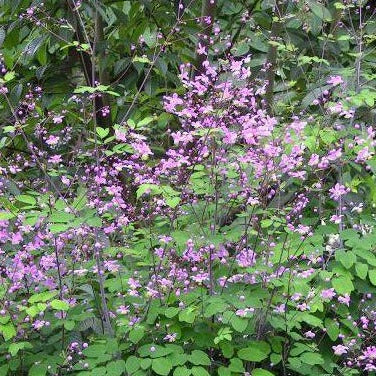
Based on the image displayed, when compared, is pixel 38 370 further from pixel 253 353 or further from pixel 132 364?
pixel 253 353

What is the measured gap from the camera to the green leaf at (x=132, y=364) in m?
2.30

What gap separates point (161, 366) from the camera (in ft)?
7.41

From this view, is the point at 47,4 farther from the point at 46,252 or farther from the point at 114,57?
the point at 46,252

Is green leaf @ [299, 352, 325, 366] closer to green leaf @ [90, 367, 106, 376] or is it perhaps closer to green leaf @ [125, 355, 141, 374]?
green leaf @ [125, 355, 141, 374]

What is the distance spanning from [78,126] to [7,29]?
0.67 metres

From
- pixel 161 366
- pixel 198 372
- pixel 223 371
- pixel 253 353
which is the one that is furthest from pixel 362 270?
pixel 161 366

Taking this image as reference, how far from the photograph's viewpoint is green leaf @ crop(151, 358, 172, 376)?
2.24 m

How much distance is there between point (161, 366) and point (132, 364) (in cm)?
12

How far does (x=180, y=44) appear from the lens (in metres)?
3.95

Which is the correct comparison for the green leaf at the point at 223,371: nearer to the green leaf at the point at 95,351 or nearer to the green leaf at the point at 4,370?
the green leaf at the point at 95,351

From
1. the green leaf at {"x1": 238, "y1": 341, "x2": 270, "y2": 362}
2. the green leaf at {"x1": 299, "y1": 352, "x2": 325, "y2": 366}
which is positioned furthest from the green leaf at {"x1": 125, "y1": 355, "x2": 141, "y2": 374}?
the green leaf at {"x1": 299, "y1": 352, "x2": 325, "y2": 366}

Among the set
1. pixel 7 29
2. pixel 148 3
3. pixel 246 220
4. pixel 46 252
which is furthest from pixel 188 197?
pixel 7 29

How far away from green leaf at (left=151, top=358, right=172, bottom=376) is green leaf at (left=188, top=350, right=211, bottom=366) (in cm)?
9

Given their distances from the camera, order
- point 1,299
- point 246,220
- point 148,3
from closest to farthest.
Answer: point 1,299
point 246,220
point 148,3
